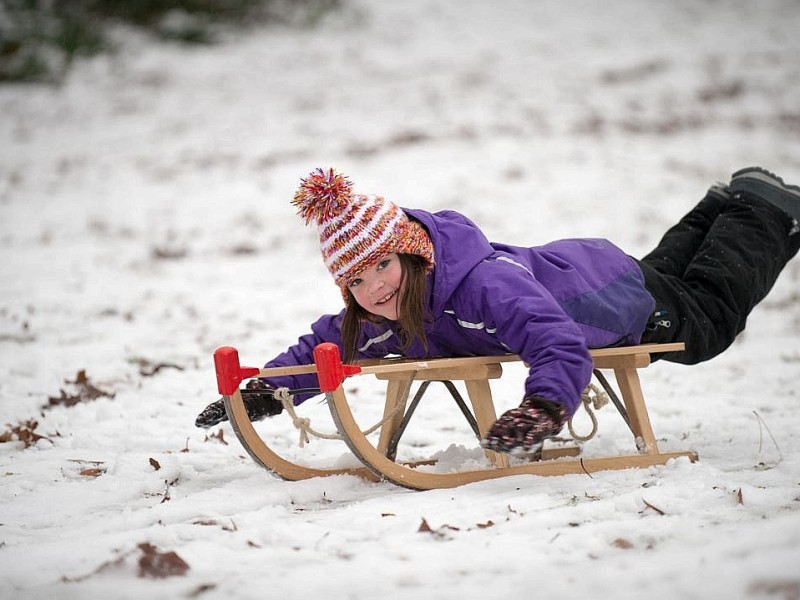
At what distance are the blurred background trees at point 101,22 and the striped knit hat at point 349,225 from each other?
14185 mm

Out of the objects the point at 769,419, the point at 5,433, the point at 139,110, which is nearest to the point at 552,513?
the point at 769,419

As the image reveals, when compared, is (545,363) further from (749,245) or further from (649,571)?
(749,245)

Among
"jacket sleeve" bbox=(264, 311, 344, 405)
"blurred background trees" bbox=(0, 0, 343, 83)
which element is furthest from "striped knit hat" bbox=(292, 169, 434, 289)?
"blurred background trees" bbox=(0, 0, 343, 83)

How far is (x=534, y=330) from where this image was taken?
2846 millimetres

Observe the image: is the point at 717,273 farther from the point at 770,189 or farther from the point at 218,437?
the point at 218,437

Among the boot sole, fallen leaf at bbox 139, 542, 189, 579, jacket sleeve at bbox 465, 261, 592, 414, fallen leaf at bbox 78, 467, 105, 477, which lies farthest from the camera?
the boot sole

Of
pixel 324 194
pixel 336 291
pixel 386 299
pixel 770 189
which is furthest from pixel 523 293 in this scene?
pixel 336 291

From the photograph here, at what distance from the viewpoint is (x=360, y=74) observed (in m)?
16.0

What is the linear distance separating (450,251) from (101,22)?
17.2 metres

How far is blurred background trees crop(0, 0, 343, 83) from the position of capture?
1578 centimetres

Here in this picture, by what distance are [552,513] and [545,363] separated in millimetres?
507

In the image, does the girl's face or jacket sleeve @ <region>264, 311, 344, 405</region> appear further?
jacket sleeve @ <region>264, 311, 344, 405</region>

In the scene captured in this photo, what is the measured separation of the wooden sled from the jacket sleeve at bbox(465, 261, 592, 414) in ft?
0.75

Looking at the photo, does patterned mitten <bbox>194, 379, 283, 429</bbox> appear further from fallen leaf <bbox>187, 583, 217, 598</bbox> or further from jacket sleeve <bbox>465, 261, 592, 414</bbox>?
fallen leaf <bbox>187, 583, 217, 598</bbox>
